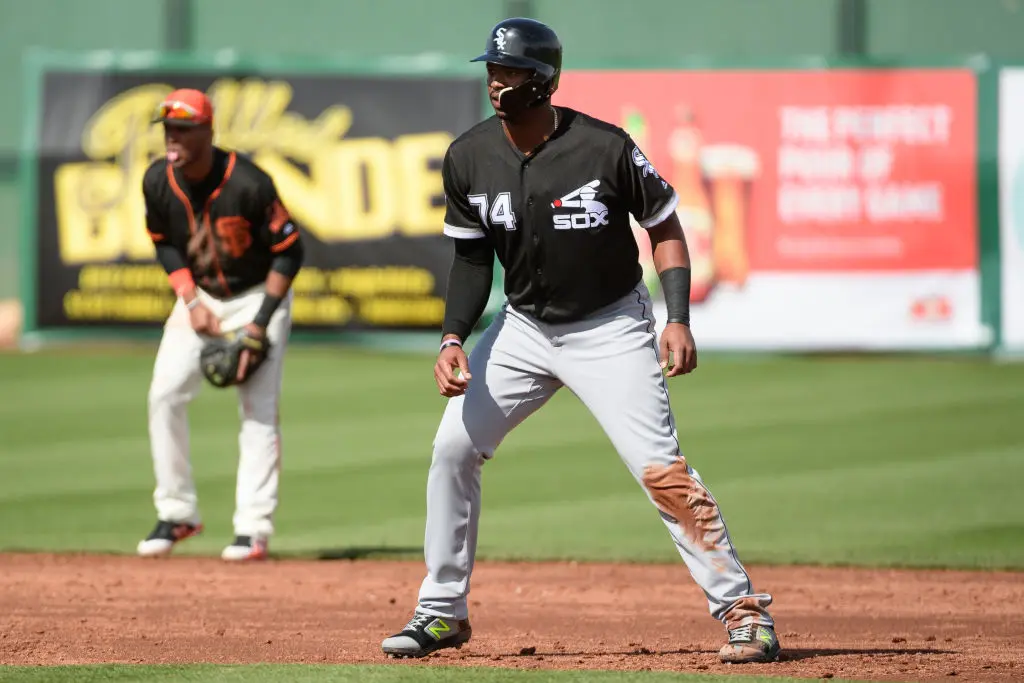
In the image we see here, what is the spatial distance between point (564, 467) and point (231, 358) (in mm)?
3789

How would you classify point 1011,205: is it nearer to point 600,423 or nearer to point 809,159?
point 809,159

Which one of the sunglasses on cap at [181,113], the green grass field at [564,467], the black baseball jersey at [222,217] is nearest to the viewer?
the sunglasses on cap at [181,113]

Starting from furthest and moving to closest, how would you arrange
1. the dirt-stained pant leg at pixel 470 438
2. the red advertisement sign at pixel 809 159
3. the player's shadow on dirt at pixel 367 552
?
the red advertisement sign at pixel 809 159 → the player's shadow on dirt at pixel 367 552 → the dirt-stained pant leg at pixel 470 438

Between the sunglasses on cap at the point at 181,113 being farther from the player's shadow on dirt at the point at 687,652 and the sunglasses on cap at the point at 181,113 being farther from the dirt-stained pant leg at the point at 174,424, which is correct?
the player's shadow on dirt at the point at 687,652

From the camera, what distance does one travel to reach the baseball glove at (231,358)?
321 inches

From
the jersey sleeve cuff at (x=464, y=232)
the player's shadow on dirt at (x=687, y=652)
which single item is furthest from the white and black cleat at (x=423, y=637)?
the jersey sleeve cuff at (x=464, y=232)

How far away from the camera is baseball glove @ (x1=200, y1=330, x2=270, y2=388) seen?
26.7 feet

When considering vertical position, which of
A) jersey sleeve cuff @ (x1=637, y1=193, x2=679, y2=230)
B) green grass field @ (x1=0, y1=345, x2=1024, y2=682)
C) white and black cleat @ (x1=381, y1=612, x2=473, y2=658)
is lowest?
green grass field @ (x1=0, y1=345, x2=1024, y2=682)

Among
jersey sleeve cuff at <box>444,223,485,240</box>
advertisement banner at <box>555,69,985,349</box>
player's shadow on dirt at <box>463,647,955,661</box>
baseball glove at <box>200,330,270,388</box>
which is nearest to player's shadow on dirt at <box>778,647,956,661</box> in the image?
player's shadow on dirt at <box>463,647,955,661</box>

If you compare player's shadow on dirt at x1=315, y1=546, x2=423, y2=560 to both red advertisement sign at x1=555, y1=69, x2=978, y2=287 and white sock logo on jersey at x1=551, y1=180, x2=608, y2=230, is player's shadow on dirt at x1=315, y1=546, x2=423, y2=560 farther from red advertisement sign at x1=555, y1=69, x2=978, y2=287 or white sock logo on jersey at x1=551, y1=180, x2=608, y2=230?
red advertisement sign at x1=555, y1=69, x2=978, y2=287

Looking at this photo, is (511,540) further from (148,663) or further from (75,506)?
(148,663)

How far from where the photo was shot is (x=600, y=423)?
562 cm

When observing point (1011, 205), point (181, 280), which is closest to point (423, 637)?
point (181, 280)

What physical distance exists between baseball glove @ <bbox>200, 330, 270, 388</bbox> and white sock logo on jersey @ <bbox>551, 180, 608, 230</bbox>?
304cm
